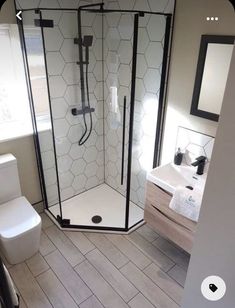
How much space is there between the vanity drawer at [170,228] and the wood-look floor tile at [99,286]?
2.09 ft

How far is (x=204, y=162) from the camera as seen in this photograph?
2.07 meters

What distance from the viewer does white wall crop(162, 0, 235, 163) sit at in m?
1.69

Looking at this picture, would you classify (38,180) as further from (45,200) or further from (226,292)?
(226,292)

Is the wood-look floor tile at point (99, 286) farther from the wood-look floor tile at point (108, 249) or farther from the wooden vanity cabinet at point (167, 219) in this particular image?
the wooden vanity cabinet at point (167, 219)

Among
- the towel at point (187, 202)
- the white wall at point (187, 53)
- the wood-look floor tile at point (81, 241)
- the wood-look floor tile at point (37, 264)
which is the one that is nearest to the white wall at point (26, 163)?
the wood-look floor tile at point (81, 241)

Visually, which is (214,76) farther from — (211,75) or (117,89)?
Result: (117,89)

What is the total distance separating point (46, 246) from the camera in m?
2.41

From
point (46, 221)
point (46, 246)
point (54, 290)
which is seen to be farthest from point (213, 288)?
point (46, 221)

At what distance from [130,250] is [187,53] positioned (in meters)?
1.83

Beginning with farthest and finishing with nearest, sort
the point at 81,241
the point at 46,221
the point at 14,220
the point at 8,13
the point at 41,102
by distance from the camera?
the point at 46,221 → the point at 81,241 → the point at 41,102 → the point at 14,220 → the point at 8,13

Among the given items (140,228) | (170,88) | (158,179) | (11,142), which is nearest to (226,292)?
(158,179)

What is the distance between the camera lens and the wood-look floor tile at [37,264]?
2160mm

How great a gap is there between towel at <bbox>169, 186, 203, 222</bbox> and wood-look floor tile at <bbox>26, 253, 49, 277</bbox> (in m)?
1.25

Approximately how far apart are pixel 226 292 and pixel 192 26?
175cm
